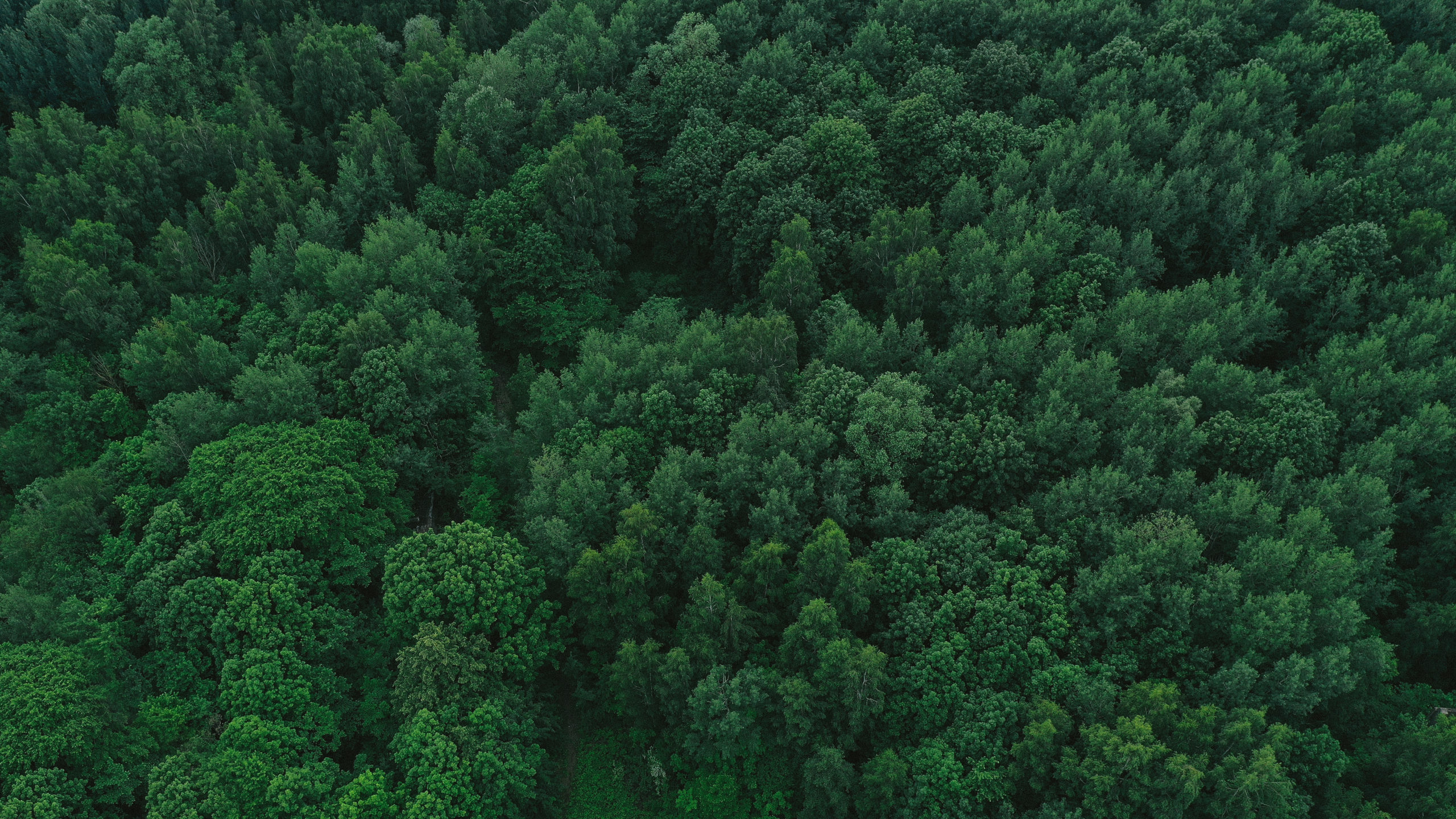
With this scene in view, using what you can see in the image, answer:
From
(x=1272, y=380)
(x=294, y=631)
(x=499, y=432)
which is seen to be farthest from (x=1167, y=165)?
(x=294, y=631)

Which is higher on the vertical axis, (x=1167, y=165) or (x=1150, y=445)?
(x=1167, y=165)

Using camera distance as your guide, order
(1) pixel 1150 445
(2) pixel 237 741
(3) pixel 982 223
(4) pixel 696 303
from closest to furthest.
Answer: (2) pixel 237 741
(1) pixel 1150 445
(3) pixel 982 223
(4) pixel 696 303

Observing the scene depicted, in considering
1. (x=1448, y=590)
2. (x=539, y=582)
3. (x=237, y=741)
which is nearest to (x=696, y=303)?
(x=539, y=582)

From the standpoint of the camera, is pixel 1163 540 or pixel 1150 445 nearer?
pixel 1163 540

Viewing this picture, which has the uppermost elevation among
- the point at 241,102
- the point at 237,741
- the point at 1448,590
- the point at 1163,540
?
the point at 241,102

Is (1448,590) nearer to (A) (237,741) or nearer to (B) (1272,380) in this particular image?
(B) (1272,380)

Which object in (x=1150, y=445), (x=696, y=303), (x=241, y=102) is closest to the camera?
(x=1150, y=445)

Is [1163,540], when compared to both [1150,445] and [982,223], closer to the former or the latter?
[1150,445]
